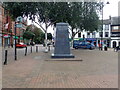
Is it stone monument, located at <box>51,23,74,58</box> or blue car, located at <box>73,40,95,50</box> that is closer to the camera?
stone monument, located at <box>51,23,74,58</box>

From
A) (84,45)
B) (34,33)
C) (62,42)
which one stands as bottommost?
(84,45)

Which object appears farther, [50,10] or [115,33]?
[115,33]

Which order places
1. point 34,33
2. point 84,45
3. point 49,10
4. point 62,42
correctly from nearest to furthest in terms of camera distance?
point 62,42
point 49,10
point 84,45
point 34,33

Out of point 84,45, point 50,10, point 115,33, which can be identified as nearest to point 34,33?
point 115,33

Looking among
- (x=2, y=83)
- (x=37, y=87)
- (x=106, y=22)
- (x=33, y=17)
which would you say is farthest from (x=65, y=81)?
(x=106, y=22)

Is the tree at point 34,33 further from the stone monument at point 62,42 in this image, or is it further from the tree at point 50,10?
the stone monument at point 62,42

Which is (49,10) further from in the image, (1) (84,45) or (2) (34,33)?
(2) (34,33)

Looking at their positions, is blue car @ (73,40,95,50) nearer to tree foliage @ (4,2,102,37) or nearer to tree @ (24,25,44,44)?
tree foliage @ (4,2,102,37)

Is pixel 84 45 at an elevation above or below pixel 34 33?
below

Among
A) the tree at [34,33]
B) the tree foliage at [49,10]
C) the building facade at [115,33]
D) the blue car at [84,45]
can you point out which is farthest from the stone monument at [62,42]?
the tree at [34,33]

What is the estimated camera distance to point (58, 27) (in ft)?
63.9

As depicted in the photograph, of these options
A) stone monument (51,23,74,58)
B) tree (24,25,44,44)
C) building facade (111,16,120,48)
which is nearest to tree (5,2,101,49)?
stone monument (51,23,74,58)

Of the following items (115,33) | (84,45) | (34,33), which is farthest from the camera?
(34,33)

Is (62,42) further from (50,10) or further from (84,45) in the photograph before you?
(84,45)
